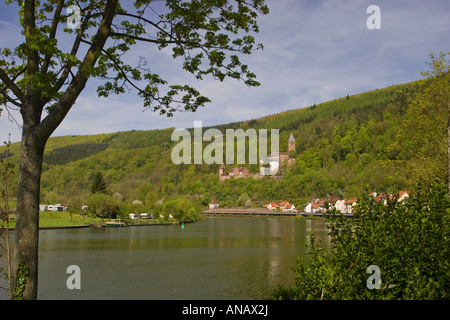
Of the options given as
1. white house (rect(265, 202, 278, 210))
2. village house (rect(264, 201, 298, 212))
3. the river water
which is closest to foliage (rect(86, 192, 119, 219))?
the river water

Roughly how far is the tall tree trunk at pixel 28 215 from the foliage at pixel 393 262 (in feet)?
11.4

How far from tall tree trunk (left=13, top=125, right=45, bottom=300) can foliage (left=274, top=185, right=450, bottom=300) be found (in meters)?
3.46

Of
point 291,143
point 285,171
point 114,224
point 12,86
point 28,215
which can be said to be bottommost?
point 114,224

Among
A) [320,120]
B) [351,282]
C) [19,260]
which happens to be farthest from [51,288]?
[320,120]

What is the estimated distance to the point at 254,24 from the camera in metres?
6.74

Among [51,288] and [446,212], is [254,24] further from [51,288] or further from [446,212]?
[51,288]

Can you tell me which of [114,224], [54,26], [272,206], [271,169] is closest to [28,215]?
[54,26]

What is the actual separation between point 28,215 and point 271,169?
539 feet

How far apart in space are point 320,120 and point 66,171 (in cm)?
11658

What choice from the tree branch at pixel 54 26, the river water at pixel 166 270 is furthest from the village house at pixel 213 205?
the tree branch at pixel 54 26

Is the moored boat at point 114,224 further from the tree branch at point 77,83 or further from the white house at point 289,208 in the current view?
the tree branch at point 77,83

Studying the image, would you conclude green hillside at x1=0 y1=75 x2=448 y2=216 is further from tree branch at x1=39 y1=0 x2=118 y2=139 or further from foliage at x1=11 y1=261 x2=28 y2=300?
tree branch at x1=39 y1=0 x2=118 y2=139

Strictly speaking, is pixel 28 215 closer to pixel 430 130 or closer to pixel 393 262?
pixel 393 262

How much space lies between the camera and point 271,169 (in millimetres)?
168125
